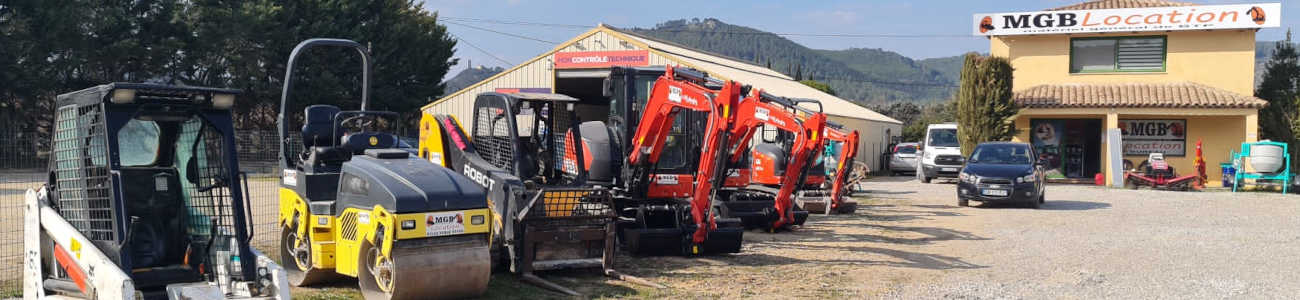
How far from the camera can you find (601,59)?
95.3 ft

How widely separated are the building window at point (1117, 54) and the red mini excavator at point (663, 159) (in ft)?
63.3

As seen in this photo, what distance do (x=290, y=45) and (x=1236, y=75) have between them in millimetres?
30749

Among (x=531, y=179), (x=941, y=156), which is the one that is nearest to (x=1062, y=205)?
(x=941, y=156)

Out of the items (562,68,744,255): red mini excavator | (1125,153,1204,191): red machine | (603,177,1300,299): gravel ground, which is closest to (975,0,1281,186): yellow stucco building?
(1125,153,1204,191): red machine

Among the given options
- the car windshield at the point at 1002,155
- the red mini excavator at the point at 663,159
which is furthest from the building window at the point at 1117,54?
the red mini excavator at the point at 663,159

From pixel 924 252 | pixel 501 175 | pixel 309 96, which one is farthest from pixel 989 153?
pixel 309 96

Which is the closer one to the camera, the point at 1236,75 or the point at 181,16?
the point at 1236,75

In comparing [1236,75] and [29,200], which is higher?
[1236,75]

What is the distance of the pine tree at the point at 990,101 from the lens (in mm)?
26828

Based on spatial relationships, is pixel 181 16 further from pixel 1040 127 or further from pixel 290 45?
pixel 1040 127

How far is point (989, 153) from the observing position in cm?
2006

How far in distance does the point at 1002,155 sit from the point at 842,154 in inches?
226

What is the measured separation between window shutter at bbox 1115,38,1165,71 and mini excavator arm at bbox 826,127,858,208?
51.1 feet

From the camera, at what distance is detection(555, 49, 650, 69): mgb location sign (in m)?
29.1
